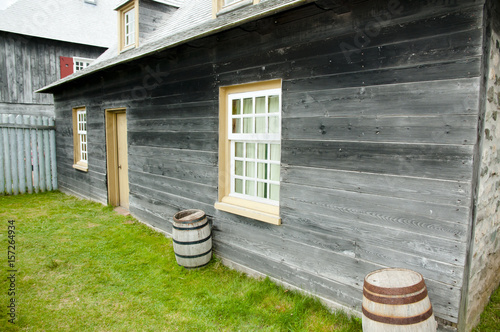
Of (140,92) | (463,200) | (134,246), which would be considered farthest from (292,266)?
(140,92)

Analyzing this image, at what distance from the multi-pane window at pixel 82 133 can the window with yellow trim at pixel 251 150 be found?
265 inches

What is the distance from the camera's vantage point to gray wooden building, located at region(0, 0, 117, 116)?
15.2 m

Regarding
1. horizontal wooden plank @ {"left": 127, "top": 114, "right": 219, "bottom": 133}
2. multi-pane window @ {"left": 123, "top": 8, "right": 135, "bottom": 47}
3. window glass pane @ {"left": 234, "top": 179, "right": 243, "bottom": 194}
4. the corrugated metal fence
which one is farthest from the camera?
the corrugated metal fence

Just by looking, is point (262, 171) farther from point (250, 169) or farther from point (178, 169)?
point (178, 169)

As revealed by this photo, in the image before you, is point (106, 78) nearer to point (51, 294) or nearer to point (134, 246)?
point (134, 246)

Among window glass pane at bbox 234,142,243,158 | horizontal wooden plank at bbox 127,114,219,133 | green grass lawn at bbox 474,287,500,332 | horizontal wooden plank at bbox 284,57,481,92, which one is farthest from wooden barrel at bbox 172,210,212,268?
green grass lawn at bbox 474,287,500,332

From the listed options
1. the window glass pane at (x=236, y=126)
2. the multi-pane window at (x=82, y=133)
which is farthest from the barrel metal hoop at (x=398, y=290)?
the multi-pane window at (x=82, y=133)

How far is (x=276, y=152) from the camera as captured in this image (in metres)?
4.37

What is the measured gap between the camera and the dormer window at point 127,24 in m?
7.91

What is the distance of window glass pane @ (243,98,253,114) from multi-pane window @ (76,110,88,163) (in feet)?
23.0

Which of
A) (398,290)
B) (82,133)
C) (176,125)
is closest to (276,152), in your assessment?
(398,290)

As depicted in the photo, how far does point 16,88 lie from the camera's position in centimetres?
1547

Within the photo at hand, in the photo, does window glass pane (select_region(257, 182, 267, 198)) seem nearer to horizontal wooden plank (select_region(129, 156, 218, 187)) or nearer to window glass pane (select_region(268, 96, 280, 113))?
horizontal wooden plank (select_region(129, 156, 218, 187))

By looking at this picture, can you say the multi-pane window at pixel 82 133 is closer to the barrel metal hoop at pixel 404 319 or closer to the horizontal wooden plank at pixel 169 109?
the horizontal wooden plank at pixel 169 109
